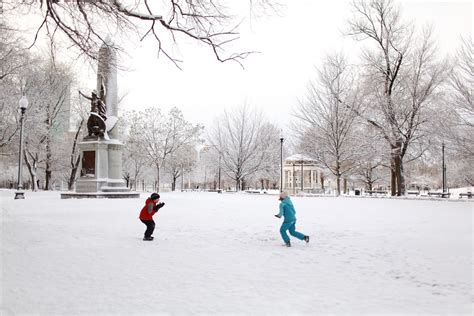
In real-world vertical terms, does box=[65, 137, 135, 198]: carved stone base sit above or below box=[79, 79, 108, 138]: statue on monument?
below

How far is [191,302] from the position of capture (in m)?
4.36

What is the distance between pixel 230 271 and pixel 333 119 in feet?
98.3

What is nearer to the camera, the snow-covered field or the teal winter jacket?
the snow-covered field

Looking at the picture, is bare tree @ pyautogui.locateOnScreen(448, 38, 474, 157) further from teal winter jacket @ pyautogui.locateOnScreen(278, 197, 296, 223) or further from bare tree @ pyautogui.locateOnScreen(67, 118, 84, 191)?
bare tree @ pyautogui.locateOnScreen(67, 118, 84, 191)

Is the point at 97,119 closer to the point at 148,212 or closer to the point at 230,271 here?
the point at 148,212

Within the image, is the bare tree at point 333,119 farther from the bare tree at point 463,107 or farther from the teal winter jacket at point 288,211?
the teal winter jacket at point 288,211

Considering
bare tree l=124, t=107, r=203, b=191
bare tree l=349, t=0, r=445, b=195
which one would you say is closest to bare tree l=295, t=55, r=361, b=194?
bare tree l=349, t=0, r=445, b=195

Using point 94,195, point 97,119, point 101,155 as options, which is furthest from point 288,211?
point 97,119

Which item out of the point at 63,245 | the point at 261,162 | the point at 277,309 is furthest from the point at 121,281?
the point at 261,162

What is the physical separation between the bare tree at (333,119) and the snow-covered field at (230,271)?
23.8 metres

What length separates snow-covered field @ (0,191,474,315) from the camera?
430 centimetres

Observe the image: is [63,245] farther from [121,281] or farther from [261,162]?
[261,162]

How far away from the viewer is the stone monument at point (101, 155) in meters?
23.0

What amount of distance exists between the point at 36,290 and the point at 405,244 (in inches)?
273
